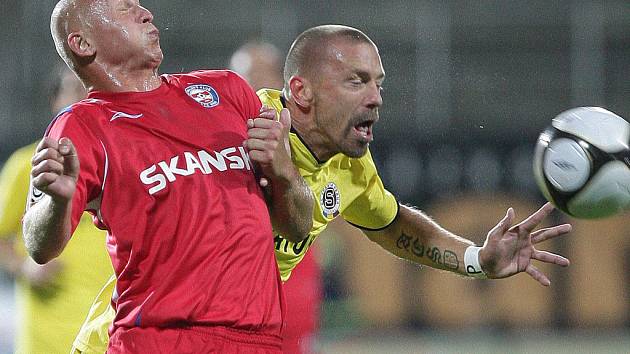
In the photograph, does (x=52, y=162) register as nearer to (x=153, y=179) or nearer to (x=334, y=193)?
(x=153, y=179)

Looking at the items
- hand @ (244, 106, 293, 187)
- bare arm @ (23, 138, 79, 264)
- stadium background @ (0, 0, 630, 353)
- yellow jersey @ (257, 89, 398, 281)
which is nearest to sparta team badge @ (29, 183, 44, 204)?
bare arm @ (23, 138, 79, 264)

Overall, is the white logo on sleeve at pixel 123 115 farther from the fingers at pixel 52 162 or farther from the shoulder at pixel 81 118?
the fingers at pixel 52 162

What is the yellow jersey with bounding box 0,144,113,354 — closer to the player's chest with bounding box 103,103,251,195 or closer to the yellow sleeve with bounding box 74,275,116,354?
the yellow sleeve with bounding box 74,275,116,354

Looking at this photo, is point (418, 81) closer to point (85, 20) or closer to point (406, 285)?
point (406, 285)

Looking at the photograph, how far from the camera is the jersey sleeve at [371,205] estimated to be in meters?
4.86

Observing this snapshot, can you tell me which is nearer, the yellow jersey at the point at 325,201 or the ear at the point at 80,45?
the ear at the point at 80,45

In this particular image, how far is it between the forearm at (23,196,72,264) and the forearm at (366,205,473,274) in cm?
194

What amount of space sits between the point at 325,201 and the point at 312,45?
2.08 feet

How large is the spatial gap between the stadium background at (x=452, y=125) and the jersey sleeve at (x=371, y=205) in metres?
4.81

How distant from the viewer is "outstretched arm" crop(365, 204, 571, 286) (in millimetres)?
4570

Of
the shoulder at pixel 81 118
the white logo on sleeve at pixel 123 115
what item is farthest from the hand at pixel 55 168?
the white logo on sleeve at pixel 123 115

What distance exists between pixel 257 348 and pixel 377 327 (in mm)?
6952

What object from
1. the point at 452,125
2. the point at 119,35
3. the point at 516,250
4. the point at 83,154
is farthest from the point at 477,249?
the point at 452,125

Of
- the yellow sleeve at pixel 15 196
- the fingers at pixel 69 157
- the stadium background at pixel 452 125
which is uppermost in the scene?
the fingers at pixel 69 157
